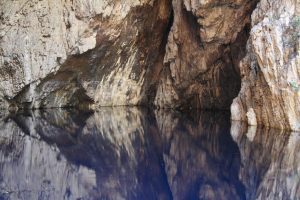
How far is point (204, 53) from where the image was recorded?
59.4ft

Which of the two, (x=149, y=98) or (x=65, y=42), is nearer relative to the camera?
(x=65, y=42)

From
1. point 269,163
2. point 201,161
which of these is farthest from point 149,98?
point 269,163

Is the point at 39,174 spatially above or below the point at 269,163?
below

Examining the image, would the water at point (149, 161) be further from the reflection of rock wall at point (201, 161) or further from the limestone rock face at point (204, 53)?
the limestone rock face at point (204, 53)

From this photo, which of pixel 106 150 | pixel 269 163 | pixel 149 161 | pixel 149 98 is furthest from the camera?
pixel 149 98

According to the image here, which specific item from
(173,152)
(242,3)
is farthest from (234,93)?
(173,152)

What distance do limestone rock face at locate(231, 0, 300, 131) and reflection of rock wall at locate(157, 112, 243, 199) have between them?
1.36 metres

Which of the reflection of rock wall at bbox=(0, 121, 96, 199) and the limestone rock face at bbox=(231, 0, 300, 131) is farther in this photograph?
the limestone rock face at bbox=(231, 0, 300, 131)

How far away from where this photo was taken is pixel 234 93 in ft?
59.9

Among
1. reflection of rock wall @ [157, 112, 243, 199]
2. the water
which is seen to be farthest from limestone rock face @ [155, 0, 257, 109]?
reflection of rock wall @ [157, 112, 243, 199]

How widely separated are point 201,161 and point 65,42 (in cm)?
1269

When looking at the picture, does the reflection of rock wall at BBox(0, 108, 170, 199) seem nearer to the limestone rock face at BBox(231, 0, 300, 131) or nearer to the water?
the water

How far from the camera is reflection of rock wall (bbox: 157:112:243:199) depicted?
6395mm

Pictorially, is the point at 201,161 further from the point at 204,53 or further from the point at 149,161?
the point at 204,53
